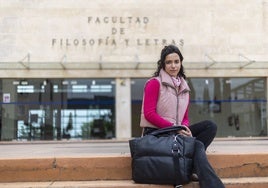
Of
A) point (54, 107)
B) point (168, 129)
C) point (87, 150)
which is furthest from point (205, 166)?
point (54, 107)

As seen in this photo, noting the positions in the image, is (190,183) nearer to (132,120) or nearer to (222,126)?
(132,120)

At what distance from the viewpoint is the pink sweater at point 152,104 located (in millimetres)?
4625

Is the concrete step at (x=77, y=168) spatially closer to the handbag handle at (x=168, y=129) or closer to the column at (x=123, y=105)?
the handbag handle at (x=168, y=129)

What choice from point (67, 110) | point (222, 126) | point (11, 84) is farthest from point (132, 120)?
point (11, 84)

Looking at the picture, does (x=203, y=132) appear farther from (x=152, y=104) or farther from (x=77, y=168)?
(x=77, y=168)

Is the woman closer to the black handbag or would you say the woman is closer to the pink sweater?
the pink sweater

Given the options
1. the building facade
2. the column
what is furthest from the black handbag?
the column

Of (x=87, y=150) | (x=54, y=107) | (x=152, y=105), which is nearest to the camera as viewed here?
(x=152, y=105)

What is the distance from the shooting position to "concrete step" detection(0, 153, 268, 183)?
478cm

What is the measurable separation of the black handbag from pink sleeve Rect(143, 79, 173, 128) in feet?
0.77

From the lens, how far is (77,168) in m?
4.80

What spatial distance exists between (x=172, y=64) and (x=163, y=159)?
1222 millimetres

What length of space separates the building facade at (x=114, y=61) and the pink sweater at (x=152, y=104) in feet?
50.3

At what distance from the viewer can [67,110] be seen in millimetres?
20781
